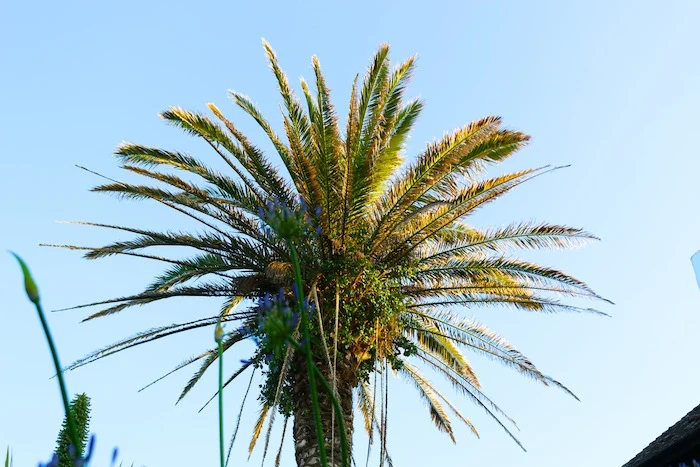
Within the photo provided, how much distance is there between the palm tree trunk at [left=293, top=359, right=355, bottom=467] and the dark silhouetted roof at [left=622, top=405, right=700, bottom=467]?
11.7ft

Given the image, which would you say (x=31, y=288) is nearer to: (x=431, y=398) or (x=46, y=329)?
(x=46, y=329)

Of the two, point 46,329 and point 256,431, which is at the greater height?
point 256,431

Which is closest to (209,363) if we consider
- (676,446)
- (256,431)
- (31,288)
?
(256,431)

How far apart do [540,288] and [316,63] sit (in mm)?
4664

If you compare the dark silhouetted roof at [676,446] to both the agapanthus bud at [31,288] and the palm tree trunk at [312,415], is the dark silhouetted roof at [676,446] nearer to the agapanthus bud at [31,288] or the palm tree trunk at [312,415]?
the palm tree trunk at [312,415]

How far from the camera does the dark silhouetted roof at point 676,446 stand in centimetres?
810

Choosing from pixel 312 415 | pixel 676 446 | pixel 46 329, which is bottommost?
pixel 46 329

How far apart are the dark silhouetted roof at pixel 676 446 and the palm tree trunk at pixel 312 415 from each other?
3554 millimetres

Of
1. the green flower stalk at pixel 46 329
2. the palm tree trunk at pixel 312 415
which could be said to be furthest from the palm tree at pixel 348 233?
the green flower stalk at pixel 46 329

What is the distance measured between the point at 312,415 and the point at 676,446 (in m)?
4.24

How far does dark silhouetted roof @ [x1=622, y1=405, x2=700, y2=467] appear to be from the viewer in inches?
319

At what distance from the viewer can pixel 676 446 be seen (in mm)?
8344

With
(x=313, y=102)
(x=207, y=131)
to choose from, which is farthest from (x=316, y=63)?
(x=207, y=131)

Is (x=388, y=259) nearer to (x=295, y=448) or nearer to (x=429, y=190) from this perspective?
(x=429, y=190)
